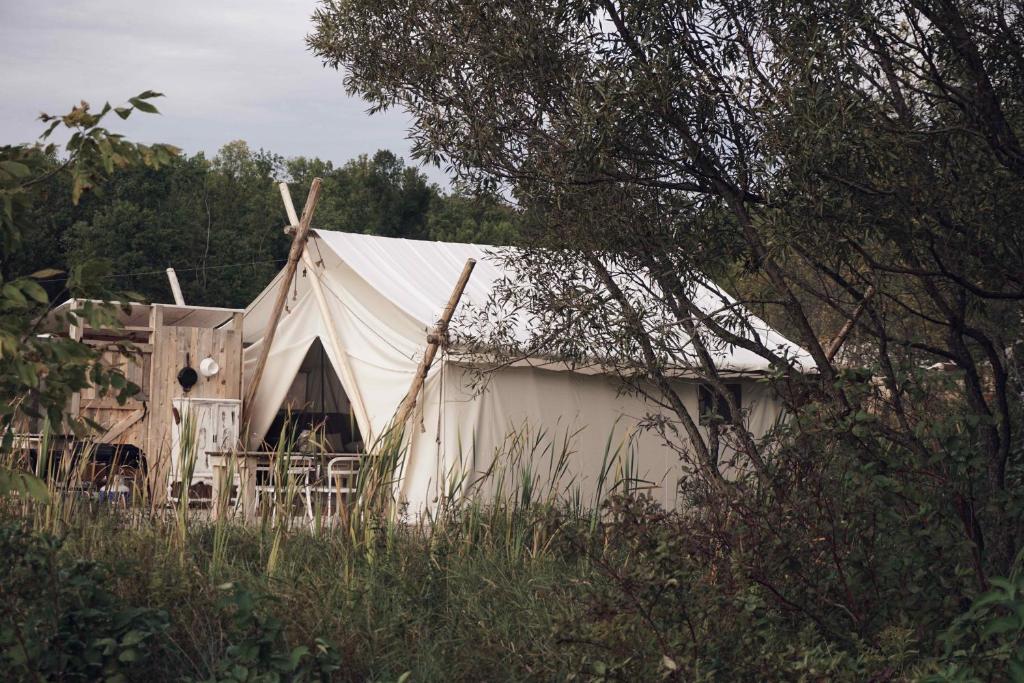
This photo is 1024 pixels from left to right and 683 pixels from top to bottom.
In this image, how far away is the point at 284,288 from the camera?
1106cm

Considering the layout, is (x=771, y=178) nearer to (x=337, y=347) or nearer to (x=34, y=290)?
(x=34, y=290)

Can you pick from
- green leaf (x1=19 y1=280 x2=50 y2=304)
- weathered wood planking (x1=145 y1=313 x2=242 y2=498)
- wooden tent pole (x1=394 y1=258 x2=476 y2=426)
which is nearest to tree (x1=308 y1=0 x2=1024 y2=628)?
wooden tent pole (x1=394 y1=258 x2=476 y2=426)

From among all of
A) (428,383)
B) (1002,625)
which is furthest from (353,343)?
(1002,625)

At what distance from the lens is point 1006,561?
476 cm

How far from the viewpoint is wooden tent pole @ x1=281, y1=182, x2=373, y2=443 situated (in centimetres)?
1006

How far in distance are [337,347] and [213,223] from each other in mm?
26415

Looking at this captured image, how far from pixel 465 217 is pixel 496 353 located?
26.7 metres

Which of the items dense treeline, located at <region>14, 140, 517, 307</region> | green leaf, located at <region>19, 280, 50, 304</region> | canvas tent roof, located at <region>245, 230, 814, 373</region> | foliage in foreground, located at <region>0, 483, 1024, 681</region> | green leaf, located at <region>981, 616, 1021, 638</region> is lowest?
foliage in foreground, located at <region>0, 483, 1024, 681</region>

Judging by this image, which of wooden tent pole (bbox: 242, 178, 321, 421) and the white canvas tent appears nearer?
the white canvas tent

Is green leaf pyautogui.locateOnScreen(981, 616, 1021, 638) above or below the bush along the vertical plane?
above

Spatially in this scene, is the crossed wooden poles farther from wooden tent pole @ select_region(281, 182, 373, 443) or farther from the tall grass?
the tall grass

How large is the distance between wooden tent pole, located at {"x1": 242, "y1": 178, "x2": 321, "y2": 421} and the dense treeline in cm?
1622

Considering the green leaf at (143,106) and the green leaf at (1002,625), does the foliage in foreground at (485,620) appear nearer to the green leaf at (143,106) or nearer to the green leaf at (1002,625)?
the green leaf at (1002,625)

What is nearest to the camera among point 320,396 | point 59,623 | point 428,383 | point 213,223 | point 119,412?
point 59,623
